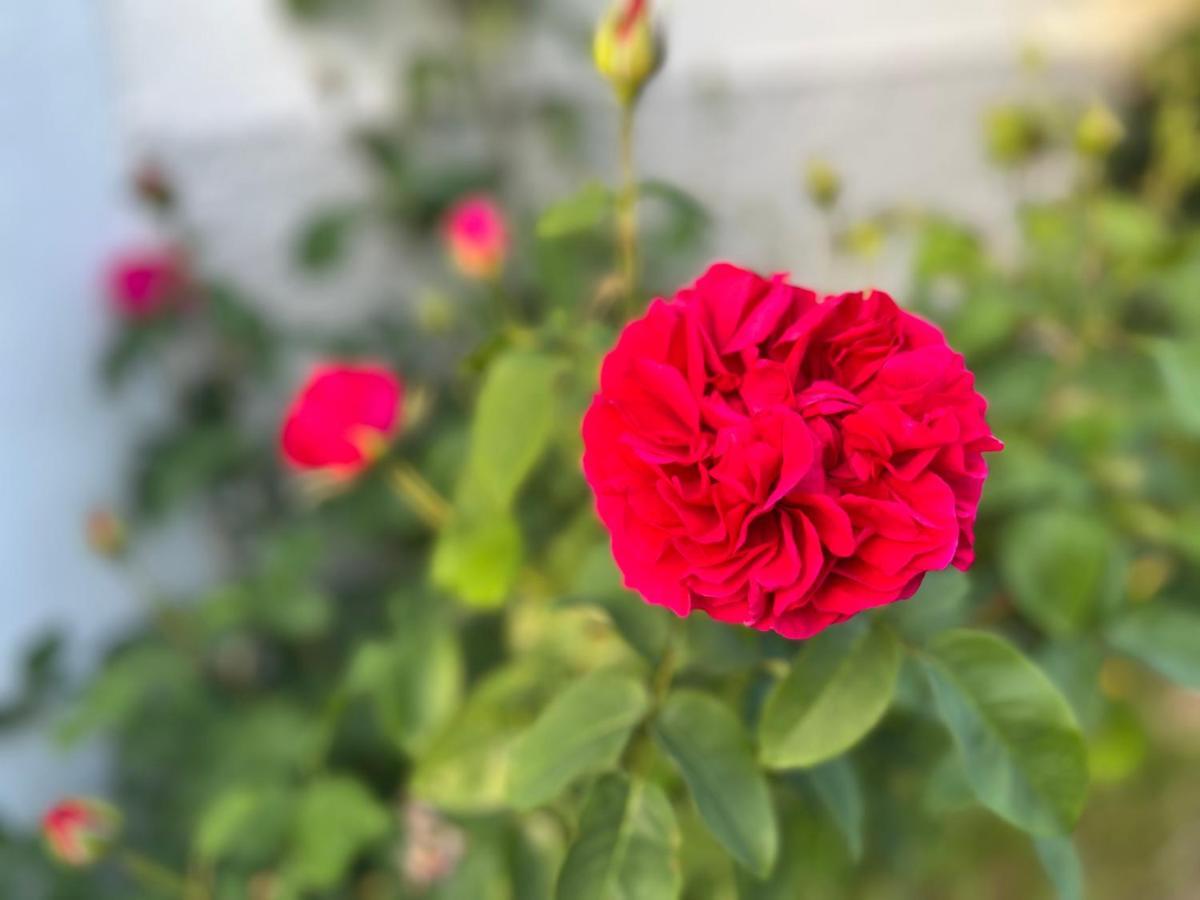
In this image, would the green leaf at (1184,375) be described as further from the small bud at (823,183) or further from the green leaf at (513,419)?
the green leaf at (513,419)

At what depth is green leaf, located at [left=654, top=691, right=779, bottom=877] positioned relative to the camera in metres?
0.36

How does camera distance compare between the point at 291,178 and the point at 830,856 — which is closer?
the point at 830,856

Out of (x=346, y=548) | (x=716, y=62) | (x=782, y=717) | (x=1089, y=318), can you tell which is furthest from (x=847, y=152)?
(x=782, y=717)

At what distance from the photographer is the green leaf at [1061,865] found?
376 millimetres

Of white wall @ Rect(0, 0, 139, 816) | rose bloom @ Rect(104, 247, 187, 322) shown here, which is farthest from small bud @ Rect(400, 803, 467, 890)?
rose bloom @ Rect(104, 247, 187, 322)

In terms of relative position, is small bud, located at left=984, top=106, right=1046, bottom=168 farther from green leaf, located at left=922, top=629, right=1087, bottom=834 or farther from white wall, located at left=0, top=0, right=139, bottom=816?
white wall, located at left=0, top=0, right=139, bottom=816

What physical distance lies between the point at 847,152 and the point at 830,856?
3.23ft

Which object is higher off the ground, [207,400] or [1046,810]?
[1046,810]

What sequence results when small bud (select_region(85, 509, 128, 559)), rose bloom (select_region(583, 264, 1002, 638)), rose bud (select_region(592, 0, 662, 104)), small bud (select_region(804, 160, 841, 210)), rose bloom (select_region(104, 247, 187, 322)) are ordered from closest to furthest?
rose bloom (select_region(583, 264, 1002, 638)), rose bud (select_region(592, 0, 662, 104)), small bud (select_region(804, 160, 841, 210)), small bud (select_region(85, 509, 128, 559)), rose bloom (select_region(104, 247, 187, 322))

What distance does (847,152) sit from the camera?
1.27 meters

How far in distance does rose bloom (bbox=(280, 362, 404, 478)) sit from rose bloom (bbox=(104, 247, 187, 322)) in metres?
0.38

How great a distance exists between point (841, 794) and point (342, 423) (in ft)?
1.06

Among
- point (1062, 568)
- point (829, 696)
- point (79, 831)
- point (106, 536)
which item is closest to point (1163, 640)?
point (1062, 568)

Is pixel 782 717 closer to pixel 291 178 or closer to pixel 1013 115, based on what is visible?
pixel 1013 115
